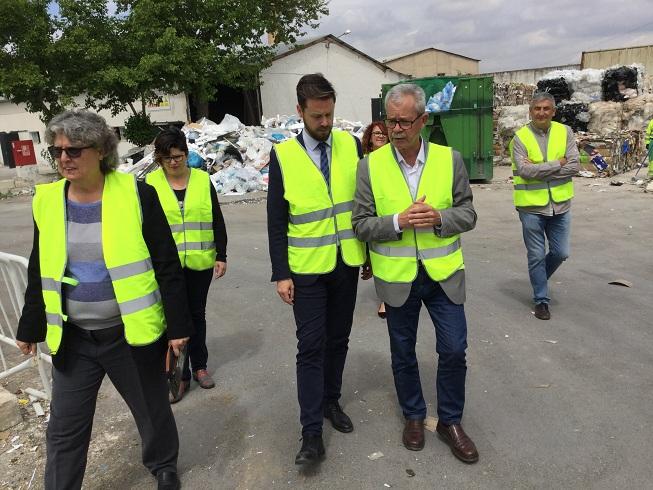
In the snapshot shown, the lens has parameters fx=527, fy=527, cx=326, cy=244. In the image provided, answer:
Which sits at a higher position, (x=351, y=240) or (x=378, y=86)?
(x=378, y=86)

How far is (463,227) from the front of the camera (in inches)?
106

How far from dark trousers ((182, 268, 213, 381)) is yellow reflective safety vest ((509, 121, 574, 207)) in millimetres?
2874

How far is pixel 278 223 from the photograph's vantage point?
112 inches

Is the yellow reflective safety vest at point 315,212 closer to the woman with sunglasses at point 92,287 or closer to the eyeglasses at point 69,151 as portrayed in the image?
the woman with sunglasses at point 92,287

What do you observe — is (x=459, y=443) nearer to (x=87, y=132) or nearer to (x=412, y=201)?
(x=412, y=201)

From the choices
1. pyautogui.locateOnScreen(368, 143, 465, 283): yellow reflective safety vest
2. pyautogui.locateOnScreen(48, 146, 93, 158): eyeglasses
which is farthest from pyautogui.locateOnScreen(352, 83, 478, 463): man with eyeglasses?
pyautogui.locateOnScreen(48, 146, 93, 158): eyeglasses

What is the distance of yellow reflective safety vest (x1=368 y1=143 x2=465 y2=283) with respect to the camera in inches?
108

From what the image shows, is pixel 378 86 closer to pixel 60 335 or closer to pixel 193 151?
pixel 193 151

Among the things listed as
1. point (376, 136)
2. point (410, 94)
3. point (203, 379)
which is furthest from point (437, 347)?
point (376, 136)

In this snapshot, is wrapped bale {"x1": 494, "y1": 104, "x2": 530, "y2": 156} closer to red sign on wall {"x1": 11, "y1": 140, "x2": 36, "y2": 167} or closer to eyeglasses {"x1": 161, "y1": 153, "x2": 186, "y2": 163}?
eyeglasses {"x1": 161, "y1": 153, "x2": 186, "y2": 163}

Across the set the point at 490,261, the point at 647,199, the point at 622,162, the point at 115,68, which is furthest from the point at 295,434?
the point at 115,68

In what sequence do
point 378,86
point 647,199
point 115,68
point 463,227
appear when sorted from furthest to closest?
point 378,86, point 115,68, point 647,199, point 463,227

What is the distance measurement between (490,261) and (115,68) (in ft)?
50.5

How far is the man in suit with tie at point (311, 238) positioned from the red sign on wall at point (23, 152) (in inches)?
751
